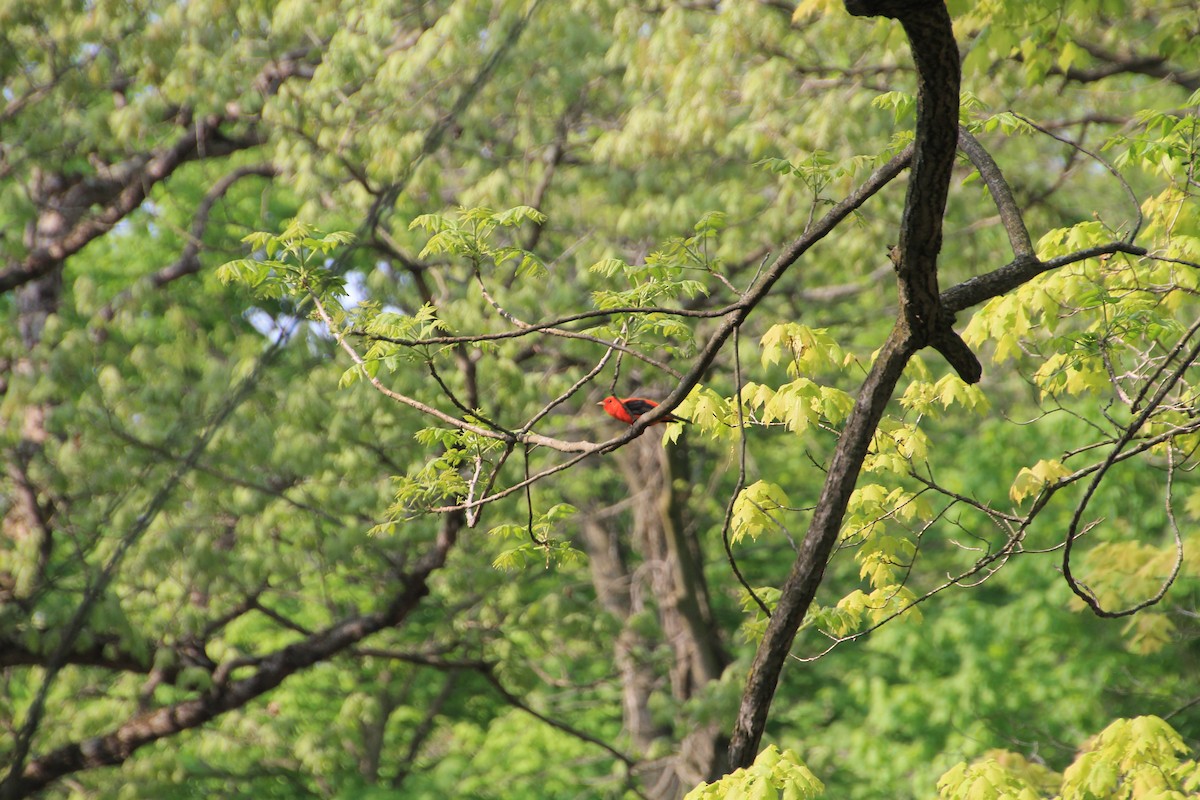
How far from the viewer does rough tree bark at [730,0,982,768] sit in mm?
2689

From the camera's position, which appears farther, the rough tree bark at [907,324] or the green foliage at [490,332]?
the green foliage at [490,332]

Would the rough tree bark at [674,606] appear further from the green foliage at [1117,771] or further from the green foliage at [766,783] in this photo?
the green foliage at [766,783]

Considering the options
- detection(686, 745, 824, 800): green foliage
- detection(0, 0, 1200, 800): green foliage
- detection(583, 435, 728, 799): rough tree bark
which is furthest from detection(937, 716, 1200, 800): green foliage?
detection(583, 435, 728, 799): rough tree bark

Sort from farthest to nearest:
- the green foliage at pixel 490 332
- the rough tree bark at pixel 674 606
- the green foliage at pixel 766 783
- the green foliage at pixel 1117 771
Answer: the rough tree bark at pixel 674 606 → the green foliage at pixel 490 332 → the green foliage at pixel 1117 771 → the green foliage at pixel 766 783

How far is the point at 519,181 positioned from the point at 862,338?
734 centimetres

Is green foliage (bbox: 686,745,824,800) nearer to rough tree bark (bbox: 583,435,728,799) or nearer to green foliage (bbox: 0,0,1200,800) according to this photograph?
green foliage (bbox: 0,0,1200,800)

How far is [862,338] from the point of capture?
15.9 m

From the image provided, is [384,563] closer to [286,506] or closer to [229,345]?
[286,506]

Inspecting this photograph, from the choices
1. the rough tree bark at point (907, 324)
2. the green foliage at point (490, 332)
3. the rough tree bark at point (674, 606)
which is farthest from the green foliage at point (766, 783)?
the rough tree bark at point (674, 606)

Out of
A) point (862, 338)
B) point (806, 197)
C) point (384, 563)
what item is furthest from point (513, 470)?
point (862, 338)

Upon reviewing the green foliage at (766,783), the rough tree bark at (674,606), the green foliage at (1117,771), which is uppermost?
the rough tree bark at (674,606)

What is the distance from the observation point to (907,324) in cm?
323

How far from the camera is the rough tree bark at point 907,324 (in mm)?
2689

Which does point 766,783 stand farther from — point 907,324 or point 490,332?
point 490,332
